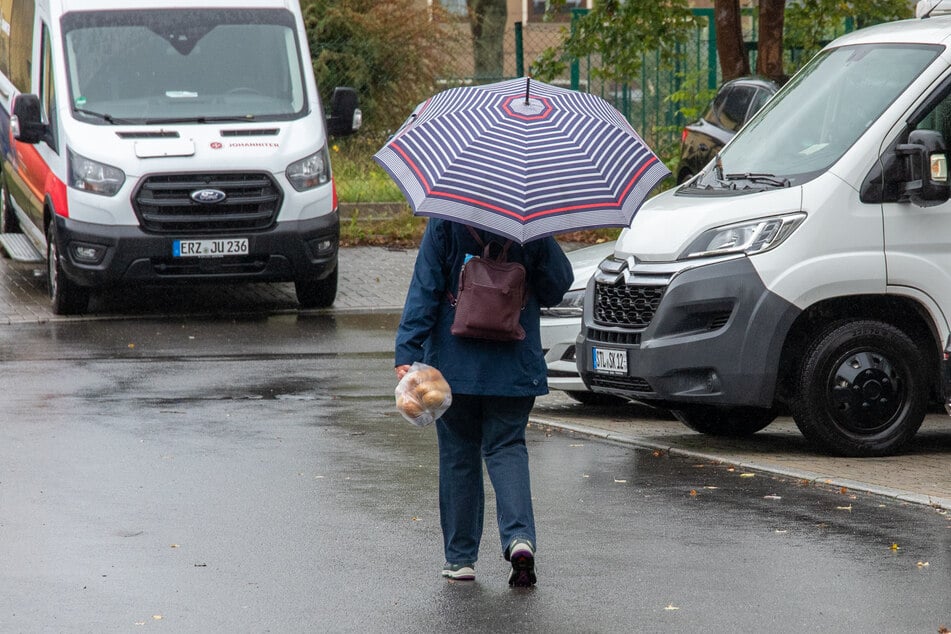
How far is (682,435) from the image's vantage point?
32.3ft

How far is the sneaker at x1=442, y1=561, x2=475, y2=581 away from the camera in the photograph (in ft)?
20.6

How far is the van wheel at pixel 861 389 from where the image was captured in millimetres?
8695

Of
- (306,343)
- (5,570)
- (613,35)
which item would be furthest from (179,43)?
(5,570)

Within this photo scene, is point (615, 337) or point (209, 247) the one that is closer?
point (615, 337)

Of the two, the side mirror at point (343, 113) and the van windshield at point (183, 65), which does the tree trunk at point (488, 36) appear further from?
the van windshield at point (183, 65)

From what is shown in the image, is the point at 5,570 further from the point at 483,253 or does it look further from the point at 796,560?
the point at 796,560

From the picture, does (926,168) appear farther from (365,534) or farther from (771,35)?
(771,35)

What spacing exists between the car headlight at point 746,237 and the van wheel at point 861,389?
0.54 meters

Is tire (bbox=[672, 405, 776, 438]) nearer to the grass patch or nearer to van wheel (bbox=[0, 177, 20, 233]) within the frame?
the grass patch

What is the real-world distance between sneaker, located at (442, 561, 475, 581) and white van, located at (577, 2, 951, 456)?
8.84 ft

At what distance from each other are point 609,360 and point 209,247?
20.8 feet

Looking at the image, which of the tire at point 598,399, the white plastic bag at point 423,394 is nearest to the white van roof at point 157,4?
the tire at point 598,399

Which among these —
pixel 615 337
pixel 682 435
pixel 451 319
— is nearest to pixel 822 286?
pixel 615 337

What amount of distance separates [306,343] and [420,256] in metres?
7.42
